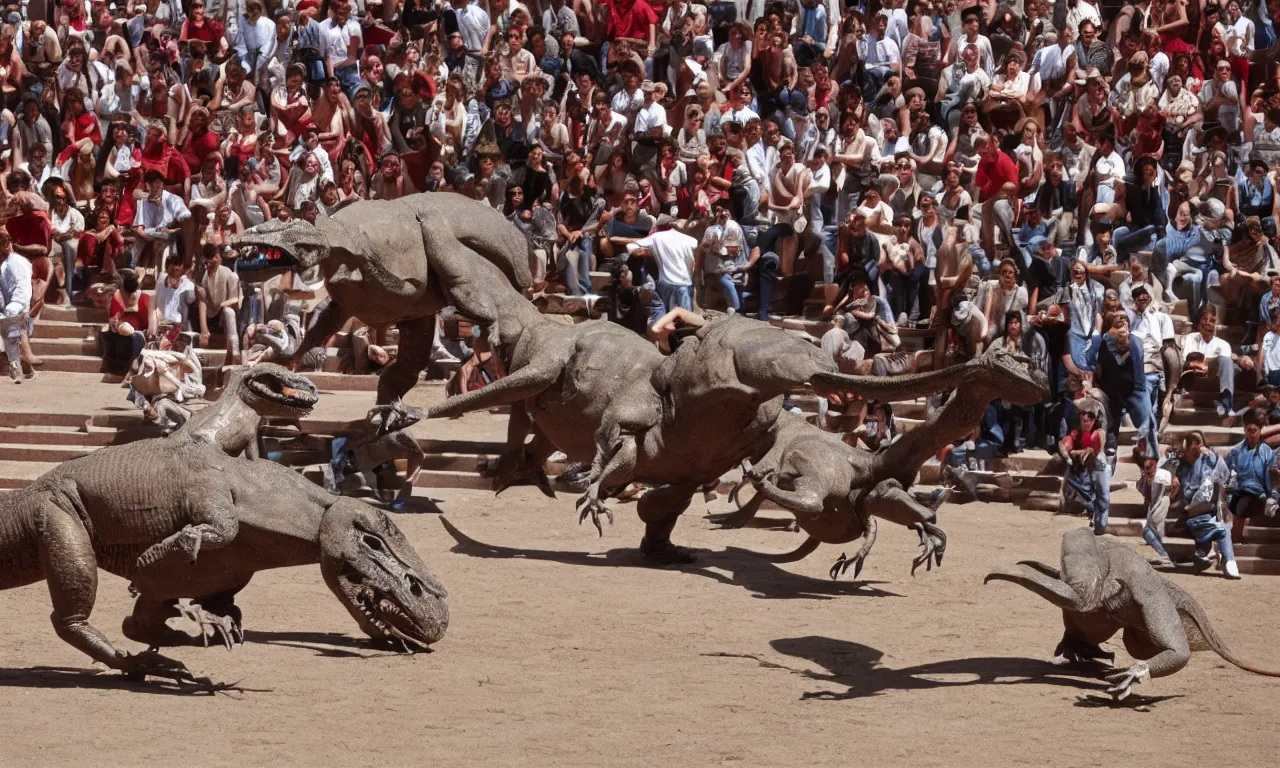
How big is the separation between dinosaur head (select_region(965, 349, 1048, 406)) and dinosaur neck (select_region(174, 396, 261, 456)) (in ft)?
15.7

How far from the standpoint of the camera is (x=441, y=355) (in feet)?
76.4

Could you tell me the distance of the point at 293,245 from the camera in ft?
63.0

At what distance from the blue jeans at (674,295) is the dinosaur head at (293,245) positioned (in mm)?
4001

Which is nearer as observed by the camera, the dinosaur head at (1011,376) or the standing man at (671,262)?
the dinosaur head at (1011,376)

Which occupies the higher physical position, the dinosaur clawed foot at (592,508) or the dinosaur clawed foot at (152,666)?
the dinosaur clawed foot at (592,508)

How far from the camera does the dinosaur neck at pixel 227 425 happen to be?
46.5 ft

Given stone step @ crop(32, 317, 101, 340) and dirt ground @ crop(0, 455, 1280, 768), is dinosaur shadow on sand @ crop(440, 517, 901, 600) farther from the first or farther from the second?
stone step @ crop(32, 317, 101, 340)

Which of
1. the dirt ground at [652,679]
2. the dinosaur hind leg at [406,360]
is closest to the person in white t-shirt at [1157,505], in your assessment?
the dirt ground at [652,679]

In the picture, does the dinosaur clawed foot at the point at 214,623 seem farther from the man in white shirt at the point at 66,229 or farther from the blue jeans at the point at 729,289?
the man in white shirt at the point at 66,229

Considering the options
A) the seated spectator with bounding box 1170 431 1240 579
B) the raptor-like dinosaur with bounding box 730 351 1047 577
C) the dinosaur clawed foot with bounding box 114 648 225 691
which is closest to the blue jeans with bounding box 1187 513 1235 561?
the seated spectator with bounding box 1170 431 1240 579

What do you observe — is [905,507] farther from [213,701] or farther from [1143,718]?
[213,701]

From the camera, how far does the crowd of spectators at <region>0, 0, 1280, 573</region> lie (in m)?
21.9

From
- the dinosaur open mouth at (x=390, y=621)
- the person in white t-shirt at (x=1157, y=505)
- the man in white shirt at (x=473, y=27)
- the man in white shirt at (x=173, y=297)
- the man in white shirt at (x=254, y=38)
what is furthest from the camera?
the man in white shirt at (x=254, y=38)

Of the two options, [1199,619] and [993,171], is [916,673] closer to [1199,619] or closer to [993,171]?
[1199,619]
